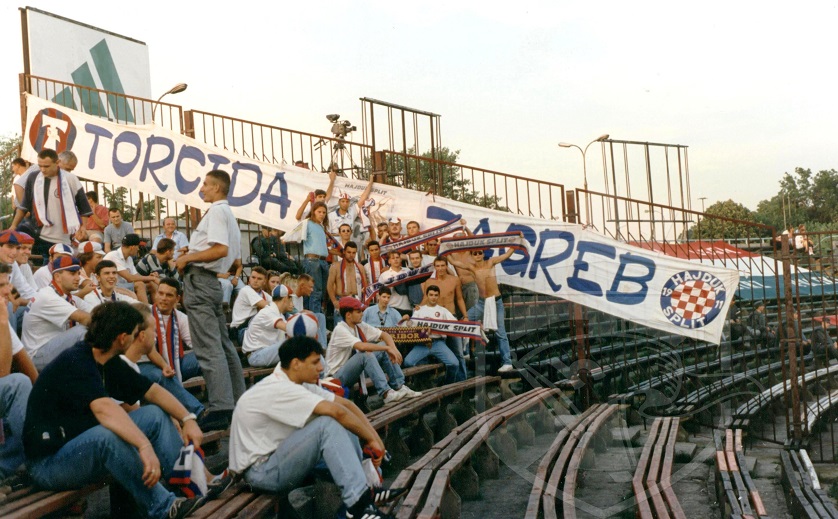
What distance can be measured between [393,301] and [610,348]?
121 inches

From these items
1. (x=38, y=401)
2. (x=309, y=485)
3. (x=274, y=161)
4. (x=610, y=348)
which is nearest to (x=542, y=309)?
(x=610, y=348)

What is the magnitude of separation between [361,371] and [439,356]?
74.0 inches

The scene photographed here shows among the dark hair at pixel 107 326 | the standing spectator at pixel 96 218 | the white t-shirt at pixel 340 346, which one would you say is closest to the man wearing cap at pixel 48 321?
the dark hair at pixel 107 326

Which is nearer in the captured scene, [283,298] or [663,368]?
[283,298]

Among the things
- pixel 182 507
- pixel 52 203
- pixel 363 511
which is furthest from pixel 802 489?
pixel 52 203

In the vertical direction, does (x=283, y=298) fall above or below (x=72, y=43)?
below

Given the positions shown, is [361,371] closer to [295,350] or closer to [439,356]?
[439,356]

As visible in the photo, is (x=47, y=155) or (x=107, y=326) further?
(x=47, y=155)

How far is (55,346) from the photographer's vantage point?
19.2 ft

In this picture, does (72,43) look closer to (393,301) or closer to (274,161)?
(274,161)

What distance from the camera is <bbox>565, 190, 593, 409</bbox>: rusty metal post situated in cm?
1133

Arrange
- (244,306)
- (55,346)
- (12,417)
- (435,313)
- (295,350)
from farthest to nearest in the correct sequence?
(435,313)
(244,306)
(55,346)
(295,350)
(12,417)

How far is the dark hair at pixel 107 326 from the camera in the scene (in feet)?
15.3

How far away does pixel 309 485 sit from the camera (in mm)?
5414
